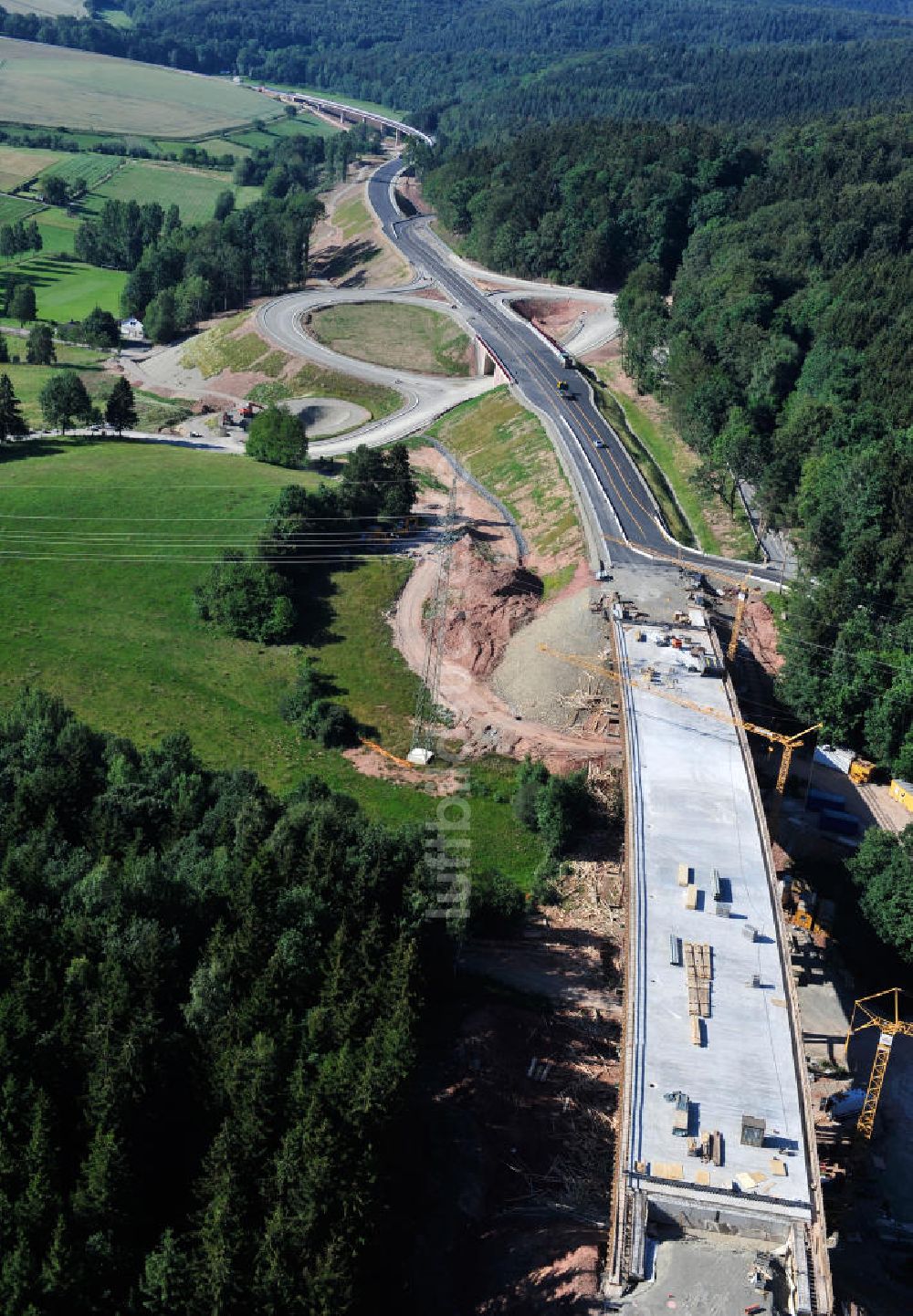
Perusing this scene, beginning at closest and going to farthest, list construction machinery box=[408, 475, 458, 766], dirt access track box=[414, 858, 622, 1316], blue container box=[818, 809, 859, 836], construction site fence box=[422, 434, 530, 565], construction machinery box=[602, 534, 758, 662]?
dirt access track box=[414, 858, 622, 1316] < blue container box=[818, 809, 859, 836] < construction machinery box=[408, 475, 458, 766] < construction machinery box=[602, 534, 758, 662] < construction site fence box=[422, 434, 530, 565]

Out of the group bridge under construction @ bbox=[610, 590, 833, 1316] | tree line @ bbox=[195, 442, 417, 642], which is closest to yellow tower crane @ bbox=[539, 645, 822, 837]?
bridge under construction @ bbox=[610, 590, 833, 1316]

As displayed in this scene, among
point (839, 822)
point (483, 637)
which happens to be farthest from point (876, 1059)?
point (483, 637)

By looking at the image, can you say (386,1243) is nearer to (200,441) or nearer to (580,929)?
(580,929)

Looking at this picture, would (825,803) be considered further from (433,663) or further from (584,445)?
(584,445)

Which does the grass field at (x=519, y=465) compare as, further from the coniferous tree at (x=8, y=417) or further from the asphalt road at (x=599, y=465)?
the coniferous tree at (x=8, y=417)

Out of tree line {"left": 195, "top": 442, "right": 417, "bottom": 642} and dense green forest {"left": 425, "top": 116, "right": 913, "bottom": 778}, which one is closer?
dense green forest {"left": 425, "top": 116, "right": 913, "bottom": 778}

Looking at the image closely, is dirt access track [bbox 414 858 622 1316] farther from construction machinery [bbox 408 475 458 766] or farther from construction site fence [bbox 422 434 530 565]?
construction site fence [bbox 422 434 530 565]

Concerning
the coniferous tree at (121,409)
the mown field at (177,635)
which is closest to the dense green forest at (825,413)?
the mown field at (177,635)
